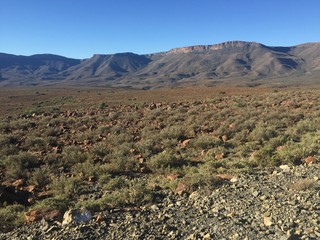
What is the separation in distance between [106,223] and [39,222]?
1.14m

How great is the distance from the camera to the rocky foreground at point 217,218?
4906 mm

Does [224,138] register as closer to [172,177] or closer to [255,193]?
[172,177]

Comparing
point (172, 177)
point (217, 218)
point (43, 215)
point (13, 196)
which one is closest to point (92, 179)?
point (13, 196)

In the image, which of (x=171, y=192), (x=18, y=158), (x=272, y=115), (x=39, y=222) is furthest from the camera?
(x=272, y=115)

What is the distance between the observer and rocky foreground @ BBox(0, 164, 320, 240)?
4.91 m

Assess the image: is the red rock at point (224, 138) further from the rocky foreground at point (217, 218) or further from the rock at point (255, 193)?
the rock at point (255, 193)

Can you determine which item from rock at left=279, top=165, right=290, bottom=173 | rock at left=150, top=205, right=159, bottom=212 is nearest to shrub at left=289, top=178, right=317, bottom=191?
rock at left=279, top=165, right=290, bottom=173

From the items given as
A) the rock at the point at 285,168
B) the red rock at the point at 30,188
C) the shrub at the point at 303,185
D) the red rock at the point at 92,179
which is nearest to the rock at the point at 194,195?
the shrub at the point at 303,185

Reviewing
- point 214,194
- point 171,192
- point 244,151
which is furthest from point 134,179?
point 244,151

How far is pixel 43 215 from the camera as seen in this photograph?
19.2 feet

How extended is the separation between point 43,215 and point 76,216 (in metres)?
0.68

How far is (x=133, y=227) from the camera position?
17.3 ft

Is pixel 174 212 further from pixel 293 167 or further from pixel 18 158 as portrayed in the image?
pixel 18 158

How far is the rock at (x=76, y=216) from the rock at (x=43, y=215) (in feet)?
0.88
